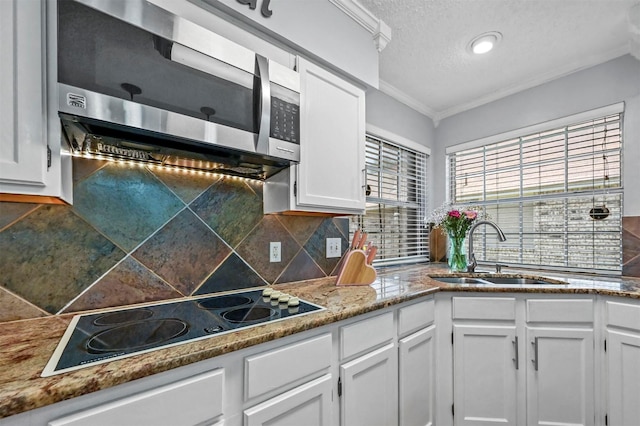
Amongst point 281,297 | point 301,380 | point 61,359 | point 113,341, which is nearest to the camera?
point 61,359

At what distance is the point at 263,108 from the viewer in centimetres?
122

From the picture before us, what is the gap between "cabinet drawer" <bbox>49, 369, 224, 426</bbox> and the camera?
2.19 feet

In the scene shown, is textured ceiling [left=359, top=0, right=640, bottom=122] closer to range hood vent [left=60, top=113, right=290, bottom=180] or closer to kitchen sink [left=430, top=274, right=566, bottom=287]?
range hood vent [left=60, top=113, right=290, bottom=180]

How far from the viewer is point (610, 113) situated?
2.08m

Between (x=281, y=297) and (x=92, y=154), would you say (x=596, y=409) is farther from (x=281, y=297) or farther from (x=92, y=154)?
(x=92, y=154)

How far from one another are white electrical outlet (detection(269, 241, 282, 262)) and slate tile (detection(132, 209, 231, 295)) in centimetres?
29

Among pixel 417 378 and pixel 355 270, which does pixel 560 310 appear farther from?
pixel 355 270

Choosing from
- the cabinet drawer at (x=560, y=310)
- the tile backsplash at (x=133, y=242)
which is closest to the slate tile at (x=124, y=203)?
the tile backsplash at (x=133, y=242)

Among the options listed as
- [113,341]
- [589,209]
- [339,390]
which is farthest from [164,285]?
[589,209]

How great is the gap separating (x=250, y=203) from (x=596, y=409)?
7.31 feet

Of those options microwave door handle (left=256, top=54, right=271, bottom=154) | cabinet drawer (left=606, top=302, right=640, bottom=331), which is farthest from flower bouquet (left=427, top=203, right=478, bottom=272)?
microwave door handle (left=256, top=54, right=271, bottom=154)

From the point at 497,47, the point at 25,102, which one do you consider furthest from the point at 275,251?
the point at 497,47

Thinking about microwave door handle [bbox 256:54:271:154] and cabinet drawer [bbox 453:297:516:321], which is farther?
cabinet drawer [bbox 453:297:516:321]

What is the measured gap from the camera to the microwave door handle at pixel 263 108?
1.22 metres
